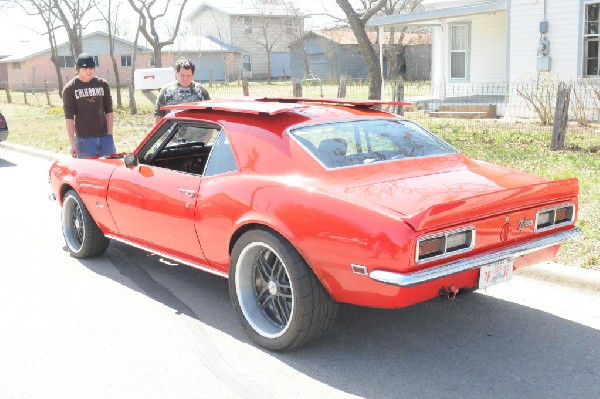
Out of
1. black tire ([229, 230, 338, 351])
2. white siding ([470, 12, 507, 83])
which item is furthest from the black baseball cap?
white siding ([470, 12, 507, 83])

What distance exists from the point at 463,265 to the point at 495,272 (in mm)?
335

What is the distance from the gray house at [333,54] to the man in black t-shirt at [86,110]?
158 feet

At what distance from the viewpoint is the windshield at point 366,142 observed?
4.53m

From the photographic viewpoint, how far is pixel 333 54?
58.1m

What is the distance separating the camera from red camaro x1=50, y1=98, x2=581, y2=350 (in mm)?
3742

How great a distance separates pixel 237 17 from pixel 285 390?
219 feet

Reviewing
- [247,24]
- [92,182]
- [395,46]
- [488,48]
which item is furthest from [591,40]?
[247,24]

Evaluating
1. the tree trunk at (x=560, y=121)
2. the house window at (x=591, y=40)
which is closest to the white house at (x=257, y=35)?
the house window at (x=591, y=40)

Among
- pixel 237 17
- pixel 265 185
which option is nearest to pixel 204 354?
pixel 265 185

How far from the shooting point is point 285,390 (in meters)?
3.78

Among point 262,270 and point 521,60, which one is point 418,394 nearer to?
point 262,270

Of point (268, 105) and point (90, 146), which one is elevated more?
point (268, 105)

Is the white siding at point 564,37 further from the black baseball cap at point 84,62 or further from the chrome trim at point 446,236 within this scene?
the chrome trim at point 446,236

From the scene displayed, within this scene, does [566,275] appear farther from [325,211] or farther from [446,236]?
[325,211]
